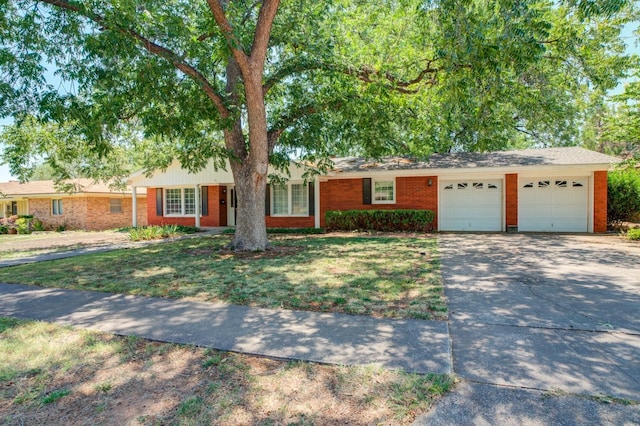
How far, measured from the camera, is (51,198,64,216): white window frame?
80.1 ft

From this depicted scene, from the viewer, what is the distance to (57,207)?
24562 mm

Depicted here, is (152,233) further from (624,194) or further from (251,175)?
(624,194)

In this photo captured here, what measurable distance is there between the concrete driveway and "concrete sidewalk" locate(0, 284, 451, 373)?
39 cm

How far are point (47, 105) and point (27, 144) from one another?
23.6ft

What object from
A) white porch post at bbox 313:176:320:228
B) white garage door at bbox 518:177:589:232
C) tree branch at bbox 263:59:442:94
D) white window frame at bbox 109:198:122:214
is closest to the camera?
tree branch at bbox 263:59:442:94

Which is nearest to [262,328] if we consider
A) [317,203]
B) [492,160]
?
[317,203]

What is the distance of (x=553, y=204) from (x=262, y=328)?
1480 centimetres

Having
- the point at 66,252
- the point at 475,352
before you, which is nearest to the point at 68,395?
the point at 475,352

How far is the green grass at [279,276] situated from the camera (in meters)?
5.27

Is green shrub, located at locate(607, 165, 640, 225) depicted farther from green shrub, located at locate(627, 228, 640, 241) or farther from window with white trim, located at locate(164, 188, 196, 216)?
window with white trim, located at locate(164, 188, 196, 216)

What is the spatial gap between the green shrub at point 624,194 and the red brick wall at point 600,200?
163 cm

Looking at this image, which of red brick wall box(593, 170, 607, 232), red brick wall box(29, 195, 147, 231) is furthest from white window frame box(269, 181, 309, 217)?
red brick wall box(29, 195, 147, 231)

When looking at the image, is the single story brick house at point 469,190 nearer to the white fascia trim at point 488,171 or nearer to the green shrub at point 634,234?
the white fascia trim at point 488,171

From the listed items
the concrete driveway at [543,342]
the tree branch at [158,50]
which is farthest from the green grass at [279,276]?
the tree branch at [158,50]
